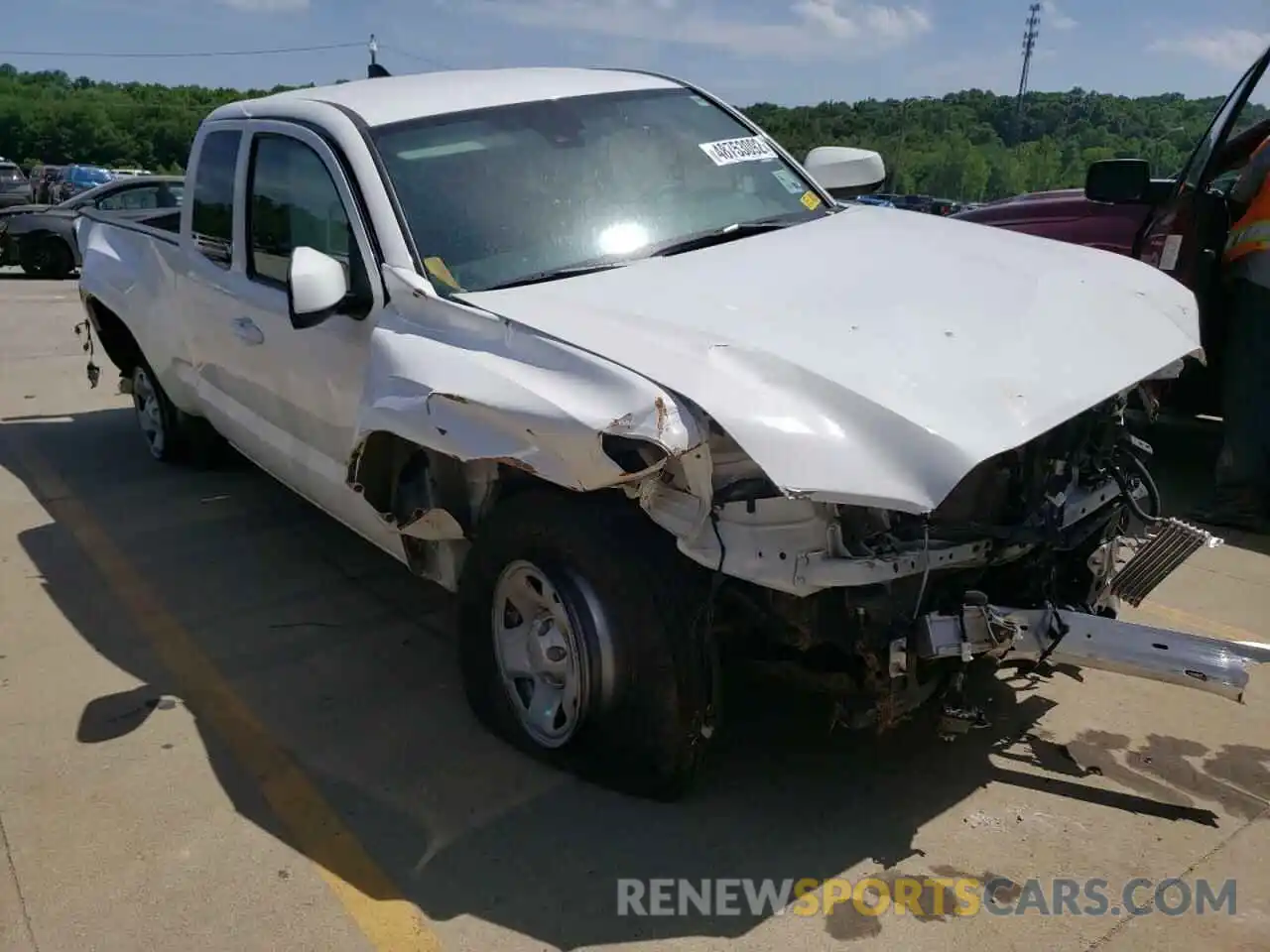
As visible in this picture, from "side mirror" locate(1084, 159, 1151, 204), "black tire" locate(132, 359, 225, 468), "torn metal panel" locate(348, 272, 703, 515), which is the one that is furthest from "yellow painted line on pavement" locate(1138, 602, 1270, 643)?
"black tire" locate(132, 359, 225, 468)

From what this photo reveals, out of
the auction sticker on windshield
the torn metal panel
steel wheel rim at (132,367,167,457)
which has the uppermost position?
the auction sticker on windshield

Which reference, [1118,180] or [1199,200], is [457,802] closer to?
[1118,180]

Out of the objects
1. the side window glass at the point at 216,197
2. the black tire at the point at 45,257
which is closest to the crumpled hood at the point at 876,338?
the side window glass at the point at 216,197

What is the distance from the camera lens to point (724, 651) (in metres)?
3.20

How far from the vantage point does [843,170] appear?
204 inches

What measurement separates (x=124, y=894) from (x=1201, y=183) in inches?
219

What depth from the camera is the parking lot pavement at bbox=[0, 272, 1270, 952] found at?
280 centimetres

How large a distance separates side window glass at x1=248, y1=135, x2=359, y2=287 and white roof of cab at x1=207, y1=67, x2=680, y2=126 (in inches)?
9.1

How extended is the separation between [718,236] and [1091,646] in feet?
6.14

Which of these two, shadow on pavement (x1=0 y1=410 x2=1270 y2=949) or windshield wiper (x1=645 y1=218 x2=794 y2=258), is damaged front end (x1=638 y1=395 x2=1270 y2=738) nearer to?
shadow on pavement (x1=0 y1=410 x2=1270 y2=949)

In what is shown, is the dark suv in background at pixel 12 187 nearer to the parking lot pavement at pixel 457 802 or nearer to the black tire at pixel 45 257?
the black tire at pixel 45 257

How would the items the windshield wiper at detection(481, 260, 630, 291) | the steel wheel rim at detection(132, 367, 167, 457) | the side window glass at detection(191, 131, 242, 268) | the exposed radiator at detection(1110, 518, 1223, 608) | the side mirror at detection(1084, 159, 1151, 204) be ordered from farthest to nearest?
the steel wheel rim at detection(132, 367, 167, 457)
the side mirror at detection(1084, 159, 1151, 204)
the side window glass at detection(191, 131, 242, 268)
the windshield wiper at detection(481, 260, 630, 291)
the exposed radiator at detection(1110, 518, 1223, 608)

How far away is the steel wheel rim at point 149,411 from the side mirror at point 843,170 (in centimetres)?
397

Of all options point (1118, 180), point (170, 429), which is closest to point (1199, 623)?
point (1118, 180)
